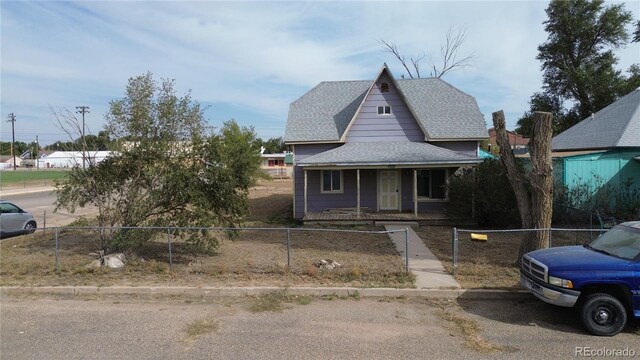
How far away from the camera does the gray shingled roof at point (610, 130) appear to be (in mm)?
18312

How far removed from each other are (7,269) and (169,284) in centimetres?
426

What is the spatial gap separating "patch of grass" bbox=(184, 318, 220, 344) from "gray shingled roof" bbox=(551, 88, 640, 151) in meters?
17.8

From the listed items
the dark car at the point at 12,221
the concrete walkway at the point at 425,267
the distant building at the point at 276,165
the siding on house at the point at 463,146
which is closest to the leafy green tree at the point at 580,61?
the siding on house at the point at 463,146

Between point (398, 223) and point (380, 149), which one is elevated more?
point (380, 149)

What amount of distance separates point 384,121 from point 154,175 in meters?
11.5

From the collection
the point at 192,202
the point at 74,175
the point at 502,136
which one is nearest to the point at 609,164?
the point at 502,136

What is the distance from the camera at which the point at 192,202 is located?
34.1 ft

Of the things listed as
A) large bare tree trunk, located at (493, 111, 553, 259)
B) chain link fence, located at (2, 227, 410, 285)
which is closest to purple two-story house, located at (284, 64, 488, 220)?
chain link fence, located at (2, 227, 410, 285)

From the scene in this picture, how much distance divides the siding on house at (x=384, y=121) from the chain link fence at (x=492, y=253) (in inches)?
240

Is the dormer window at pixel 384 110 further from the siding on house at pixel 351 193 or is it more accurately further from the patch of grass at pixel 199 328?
the patch of grass at pixel 199 328

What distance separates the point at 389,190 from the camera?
1927cm

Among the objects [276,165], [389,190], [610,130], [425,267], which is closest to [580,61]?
[610,130]

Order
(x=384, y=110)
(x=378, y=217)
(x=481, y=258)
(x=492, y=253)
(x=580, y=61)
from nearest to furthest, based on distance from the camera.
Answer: (x=481, y=258), (x=492, y=253), (x=378, y=217), (x=384, y=110), (x=580, y=61)

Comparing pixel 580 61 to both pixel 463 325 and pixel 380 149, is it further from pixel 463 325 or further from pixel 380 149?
pixel 463 325
